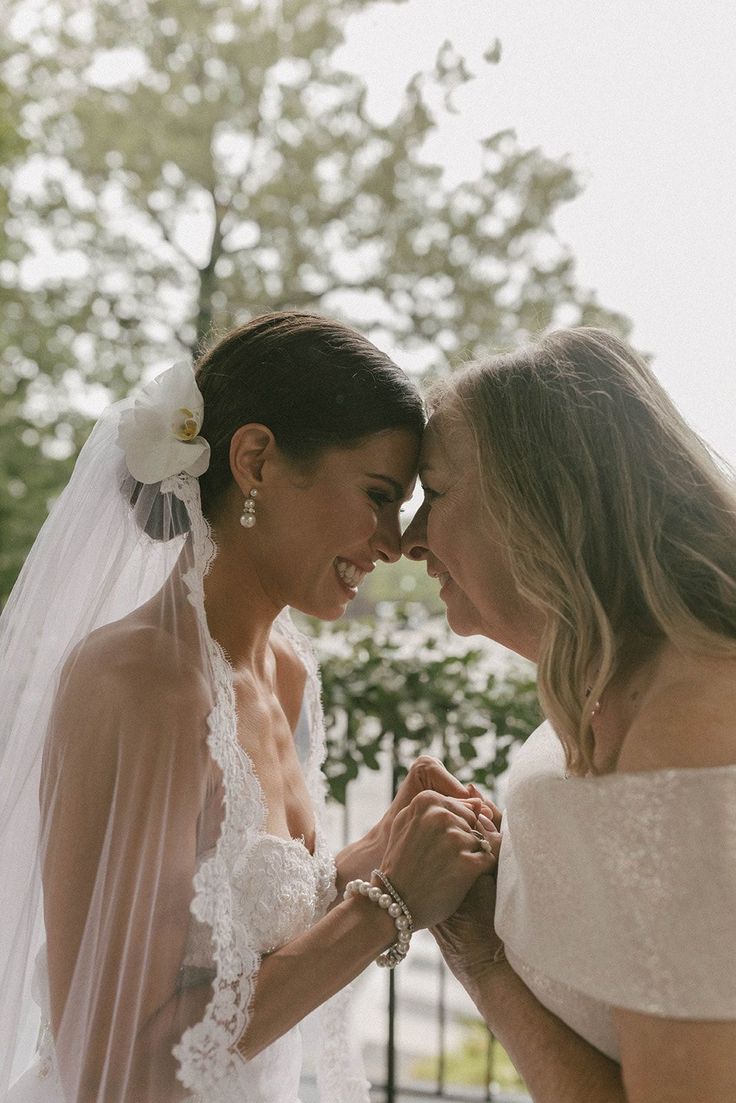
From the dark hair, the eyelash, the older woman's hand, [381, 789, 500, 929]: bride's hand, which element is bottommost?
the older woman's hand

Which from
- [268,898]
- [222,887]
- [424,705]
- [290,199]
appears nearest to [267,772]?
[268,898]

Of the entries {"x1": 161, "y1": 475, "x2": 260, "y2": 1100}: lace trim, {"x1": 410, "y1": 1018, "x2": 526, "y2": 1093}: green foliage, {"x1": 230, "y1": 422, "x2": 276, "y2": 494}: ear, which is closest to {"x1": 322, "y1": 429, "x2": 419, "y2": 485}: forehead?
{"x1": 230, "y1": 422, "x2": 276, "y2": 494}: ear

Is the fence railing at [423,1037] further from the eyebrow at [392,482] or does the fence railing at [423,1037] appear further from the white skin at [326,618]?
the eyebrow at [392,482]

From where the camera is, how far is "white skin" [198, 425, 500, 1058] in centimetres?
155

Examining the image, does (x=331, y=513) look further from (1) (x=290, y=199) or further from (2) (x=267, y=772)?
(1) (x=290, y=199)

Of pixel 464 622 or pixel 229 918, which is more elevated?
pixel 464 622

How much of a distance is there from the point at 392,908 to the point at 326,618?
1.78 feet

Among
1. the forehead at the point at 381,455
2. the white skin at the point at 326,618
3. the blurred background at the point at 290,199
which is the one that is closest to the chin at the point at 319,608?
the white skin at the point at 326,618

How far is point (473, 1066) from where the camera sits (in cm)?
457

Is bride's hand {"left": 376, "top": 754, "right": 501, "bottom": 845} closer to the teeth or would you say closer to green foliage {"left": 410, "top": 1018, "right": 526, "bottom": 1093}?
the teeth

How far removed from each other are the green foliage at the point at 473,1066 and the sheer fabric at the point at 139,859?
309cm

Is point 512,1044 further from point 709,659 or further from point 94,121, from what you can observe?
point 94,121

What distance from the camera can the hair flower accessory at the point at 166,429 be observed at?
1742 millimetres

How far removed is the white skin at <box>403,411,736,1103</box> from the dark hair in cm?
12
